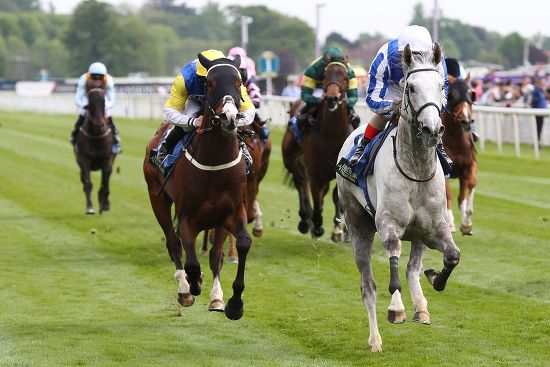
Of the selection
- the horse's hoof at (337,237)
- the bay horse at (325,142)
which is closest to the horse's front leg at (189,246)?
the bay horse at (325,142)

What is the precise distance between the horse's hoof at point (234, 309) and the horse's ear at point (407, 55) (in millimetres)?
2076

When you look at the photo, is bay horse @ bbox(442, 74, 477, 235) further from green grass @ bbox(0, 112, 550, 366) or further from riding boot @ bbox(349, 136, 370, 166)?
riding boot @ bbox(349, 136, 370, 166)

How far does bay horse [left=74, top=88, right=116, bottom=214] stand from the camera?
54.4 feet

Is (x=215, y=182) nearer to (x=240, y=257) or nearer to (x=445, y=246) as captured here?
(x=240, y=257)

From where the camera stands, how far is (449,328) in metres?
8.49

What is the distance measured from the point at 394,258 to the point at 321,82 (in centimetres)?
590

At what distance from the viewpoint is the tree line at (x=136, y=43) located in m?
96.4

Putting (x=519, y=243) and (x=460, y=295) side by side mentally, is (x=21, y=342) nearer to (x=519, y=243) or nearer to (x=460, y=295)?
(x=460, y=295)

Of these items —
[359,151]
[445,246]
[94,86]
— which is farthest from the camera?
[94,86]

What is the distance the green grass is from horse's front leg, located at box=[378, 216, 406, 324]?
1.02 feet

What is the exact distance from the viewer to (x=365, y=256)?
322 inches

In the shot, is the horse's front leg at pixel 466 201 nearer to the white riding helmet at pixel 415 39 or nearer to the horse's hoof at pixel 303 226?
the horse's hoof at pixel 303 226

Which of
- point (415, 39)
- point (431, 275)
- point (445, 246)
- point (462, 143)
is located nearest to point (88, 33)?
point (462, 143)

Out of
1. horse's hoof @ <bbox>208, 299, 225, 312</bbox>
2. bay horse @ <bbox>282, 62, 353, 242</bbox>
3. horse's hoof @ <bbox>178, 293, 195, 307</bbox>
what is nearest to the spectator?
bay horse @ <bbox>282, 62, 353, 242</bbox>
